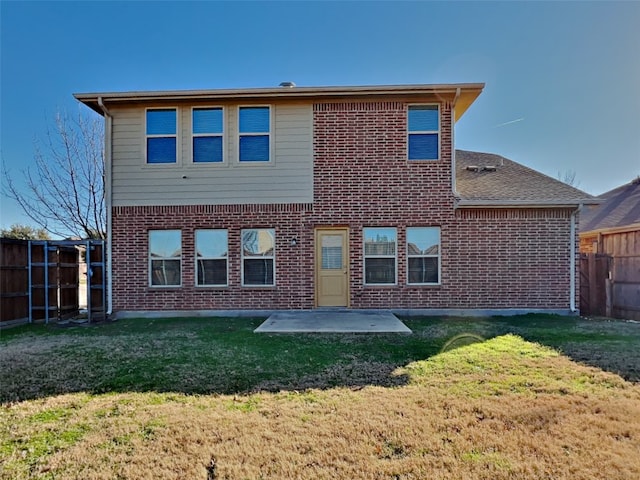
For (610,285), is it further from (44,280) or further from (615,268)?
(44,280)

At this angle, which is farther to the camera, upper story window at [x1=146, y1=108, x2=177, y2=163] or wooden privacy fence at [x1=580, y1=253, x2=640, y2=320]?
upper story window at [x1=146, y1=108, x2=177, y2=163]

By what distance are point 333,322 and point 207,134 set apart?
5.73m

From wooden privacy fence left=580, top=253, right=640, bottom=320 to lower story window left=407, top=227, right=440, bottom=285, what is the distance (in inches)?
179

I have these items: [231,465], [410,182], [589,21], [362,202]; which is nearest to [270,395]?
[231,465]

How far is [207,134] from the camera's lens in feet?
30.3

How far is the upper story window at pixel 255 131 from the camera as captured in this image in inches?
362

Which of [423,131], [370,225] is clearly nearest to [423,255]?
[370,225]

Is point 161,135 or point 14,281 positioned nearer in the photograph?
point 14,281

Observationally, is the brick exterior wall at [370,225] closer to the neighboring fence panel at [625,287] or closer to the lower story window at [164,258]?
the lower story window at [164,258]

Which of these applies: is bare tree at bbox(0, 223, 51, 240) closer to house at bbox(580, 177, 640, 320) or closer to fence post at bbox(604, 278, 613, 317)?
house at bbox(580, 177, 640, 320)

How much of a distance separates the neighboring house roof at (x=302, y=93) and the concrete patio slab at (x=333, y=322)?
17.7 ft

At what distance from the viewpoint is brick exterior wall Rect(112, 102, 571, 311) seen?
900 centimetres

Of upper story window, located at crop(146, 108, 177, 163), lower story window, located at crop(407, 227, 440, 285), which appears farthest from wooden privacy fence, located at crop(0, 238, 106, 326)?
lower story window, located at crop(407, 227, 440, 285)

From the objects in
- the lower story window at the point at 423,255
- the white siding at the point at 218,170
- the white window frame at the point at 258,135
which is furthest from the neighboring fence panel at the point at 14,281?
the lower story window at the point at 423,255
